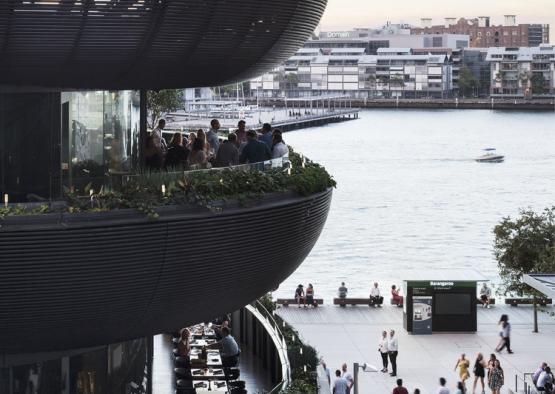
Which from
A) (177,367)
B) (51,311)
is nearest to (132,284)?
(51,311)

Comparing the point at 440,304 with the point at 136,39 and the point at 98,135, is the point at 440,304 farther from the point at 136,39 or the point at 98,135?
the point at 136,39

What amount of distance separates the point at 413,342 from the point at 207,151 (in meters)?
18.7

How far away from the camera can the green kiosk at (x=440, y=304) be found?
40531 millimetres

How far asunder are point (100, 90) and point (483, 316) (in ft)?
87.2

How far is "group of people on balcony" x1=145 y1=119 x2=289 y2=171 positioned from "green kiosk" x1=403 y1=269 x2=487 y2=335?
17773mm

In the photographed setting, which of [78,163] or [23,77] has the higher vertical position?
[23,77]

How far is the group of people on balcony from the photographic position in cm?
2142

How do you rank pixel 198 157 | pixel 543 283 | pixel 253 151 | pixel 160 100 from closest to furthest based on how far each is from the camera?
pixel 198 157
pixel 253 151
pixel 543 283
pixel 160 100

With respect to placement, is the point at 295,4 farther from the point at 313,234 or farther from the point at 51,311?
the point at 51,311

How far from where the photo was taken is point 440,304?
4097 cm

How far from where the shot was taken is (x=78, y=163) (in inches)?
784

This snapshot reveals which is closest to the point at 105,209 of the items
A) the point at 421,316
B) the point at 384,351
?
the point at 384,351

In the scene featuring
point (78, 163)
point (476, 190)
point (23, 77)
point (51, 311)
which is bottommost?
point (476, 190)

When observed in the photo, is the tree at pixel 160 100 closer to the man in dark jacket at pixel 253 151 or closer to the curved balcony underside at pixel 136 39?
the man in dark jacket at pixel 253 151
